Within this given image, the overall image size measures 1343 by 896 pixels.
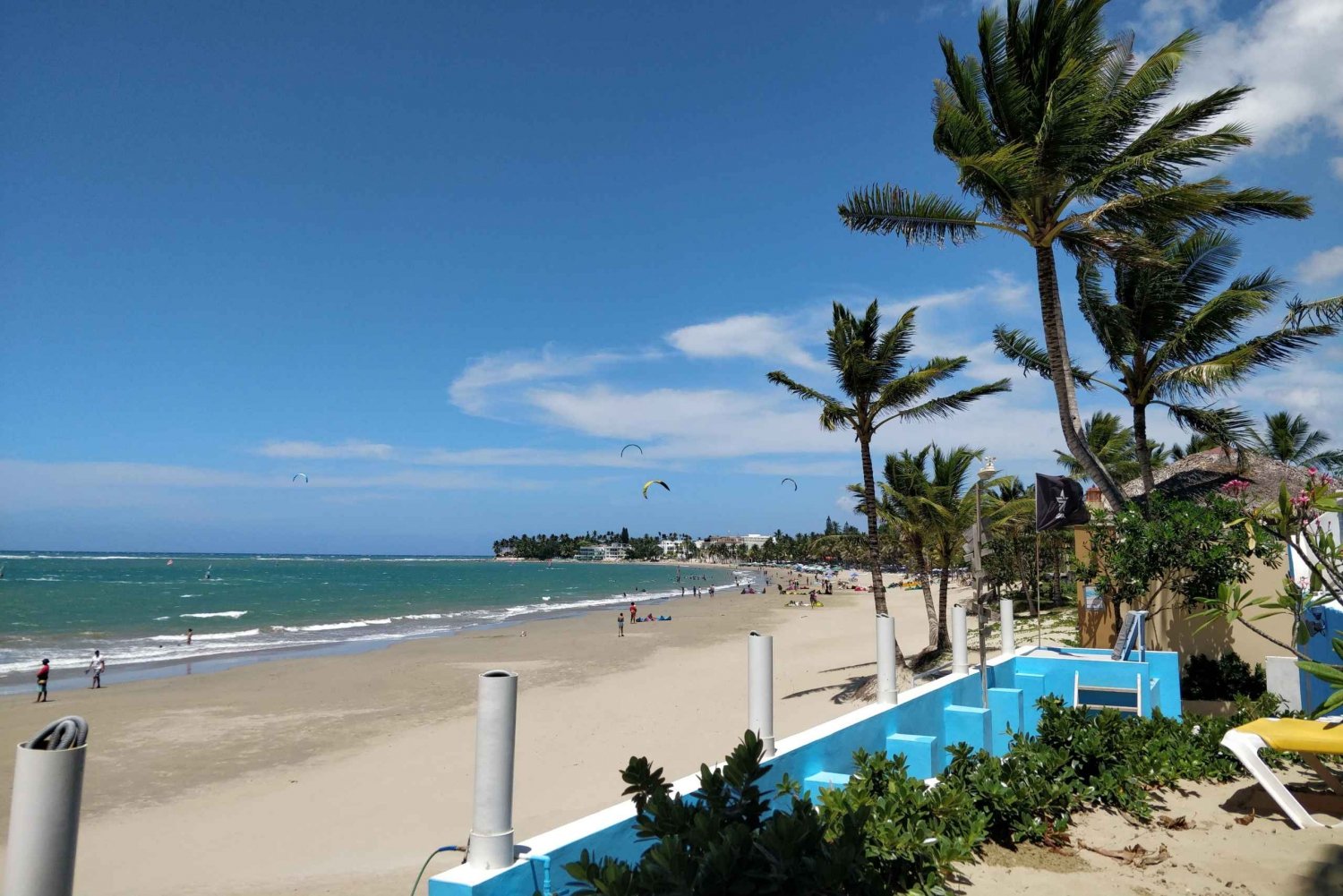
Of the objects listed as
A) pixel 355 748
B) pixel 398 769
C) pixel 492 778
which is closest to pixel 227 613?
pixel 355 748

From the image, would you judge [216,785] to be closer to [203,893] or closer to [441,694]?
[203,893]

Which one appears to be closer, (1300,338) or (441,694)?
(1300,338)

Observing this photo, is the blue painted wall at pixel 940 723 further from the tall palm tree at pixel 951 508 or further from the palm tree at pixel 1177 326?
the tall palm tree at pixel 951 508

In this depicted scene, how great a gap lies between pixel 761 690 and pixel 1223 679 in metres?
9.73

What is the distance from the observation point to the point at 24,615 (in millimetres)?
40250

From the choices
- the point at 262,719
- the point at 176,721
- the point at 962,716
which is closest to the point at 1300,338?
the point at 962,716

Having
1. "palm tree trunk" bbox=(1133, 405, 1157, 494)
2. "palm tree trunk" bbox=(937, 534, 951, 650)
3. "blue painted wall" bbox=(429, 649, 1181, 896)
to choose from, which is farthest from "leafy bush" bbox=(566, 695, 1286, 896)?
"palm tree trunk" bbox=(937, 534, 951, 650)

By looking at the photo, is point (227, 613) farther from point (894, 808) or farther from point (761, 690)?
point (894, 808)

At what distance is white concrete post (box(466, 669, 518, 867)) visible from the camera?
2971 mm

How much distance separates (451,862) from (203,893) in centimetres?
233

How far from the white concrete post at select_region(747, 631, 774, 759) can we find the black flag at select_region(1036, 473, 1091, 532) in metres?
7.58

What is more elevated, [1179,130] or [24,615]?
[1179,130]

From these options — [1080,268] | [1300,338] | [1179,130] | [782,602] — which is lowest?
[782,602]

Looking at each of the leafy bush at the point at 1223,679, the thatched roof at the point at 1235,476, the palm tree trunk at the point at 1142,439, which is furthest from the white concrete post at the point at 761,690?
the thatched roof at the point at 1235,476
